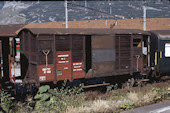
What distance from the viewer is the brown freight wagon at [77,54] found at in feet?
32.6

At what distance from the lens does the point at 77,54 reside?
1085 cm

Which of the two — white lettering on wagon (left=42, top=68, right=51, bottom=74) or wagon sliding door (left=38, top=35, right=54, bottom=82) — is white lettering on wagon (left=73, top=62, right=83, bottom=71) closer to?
wagon sliding door (left=38, top=35, right=54, bottom=82)

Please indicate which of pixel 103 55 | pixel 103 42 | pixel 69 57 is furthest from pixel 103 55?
pixel 69 57

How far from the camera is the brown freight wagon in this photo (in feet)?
32.6

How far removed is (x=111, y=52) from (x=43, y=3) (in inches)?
2695

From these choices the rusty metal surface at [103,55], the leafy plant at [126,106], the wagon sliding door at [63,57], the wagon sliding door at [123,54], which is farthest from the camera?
the wagon sliding door at [123,54]

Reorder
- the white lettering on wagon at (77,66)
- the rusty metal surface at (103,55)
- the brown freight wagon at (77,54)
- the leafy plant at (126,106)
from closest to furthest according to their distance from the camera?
the leafy plant at (126,106) → the brown freight wagon at (77,54) → the white lettering on wagon at (77,66) → the rusty metal surface at (103,55)

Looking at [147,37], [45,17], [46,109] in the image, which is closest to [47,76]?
[46,109]

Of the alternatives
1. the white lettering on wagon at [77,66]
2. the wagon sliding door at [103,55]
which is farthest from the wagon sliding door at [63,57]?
the wagon sliding door at [103,55]

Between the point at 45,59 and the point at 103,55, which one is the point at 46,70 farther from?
the point at 103,55

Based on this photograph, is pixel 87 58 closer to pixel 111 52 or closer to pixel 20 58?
pixel 111 52

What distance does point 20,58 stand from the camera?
10664mm

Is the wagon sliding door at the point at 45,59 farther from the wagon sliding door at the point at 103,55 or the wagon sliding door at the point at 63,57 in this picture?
the wagon sliding door at the point at 103,55

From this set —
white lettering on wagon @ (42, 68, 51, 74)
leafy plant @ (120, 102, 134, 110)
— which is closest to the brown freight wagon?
white lettering on wagon @ (42, 68, 51, 74)
